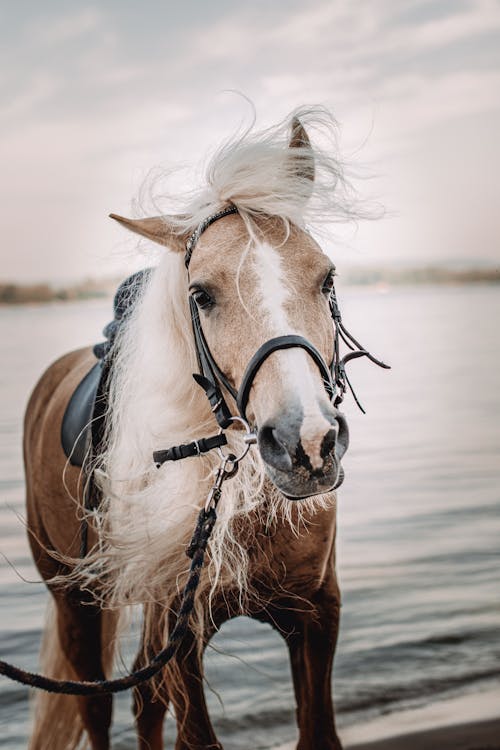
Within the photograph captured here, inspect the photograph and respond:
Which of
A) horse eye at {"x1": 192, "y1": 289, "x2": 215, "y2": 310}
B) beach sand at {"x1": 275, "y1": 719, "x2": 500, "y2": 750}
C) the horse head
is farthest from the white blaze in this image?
beach sand at {"x1": 275, "y1": 719, "x2": 500, "y2": 750}

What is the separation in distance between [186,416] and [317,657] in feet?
3.19

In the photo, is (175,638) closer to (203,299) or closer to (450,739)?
(203,299)

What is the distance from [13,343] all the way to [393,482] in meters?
21.7

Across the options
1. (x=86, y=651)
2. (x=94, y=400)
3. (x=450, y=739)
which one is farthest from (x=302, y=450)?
(x=450, y=739)

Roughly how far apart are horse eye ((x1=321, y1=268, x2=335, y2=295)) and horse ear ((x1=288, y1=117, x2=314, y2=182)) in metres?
0.36

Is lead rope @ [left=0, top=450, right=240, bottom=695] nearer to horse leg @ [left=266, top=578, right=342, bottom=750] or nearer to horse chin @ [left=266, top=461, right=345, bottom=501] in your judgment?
horse chin @ [left=266, top=461, right=345, bottom=501]

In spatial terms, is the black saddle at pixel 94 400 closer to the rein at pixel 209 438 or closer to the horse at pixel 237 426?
the horse at pixel 237 426

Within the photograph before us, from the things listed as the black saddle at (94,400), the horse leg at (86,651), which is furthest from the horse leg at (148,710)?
the black saddle at (94,400)

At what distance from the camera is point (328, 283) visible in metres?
2.33

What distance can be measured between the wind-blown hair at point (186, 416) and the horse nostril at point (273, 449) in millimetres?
439

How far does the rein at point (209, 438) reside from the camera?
201 cm

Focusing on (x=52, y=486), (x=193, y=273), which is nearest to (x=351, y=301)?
(x=193, y=273)

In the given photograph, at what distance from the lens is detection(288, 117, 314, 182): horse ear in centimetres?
248

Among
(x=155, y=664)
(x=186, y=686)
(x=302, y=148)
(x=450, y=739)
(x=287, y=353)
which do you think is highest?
(x=302, y=148)
